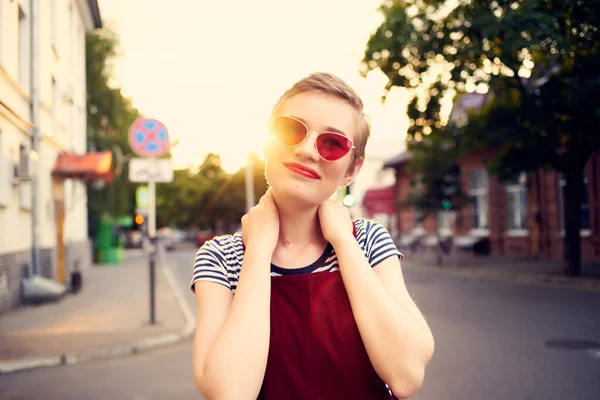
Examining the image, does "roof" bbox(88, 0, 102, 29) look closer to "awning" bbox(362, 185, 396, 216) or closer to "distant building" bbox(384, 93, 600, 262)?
"distant building" bbox(384, 93, 600, 262)

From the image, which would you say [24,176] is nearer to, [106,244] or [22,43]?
[22,43]

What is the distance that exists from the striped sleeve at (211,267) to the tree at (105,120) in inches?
1068

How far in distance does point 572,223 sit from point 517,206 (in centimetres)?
1035

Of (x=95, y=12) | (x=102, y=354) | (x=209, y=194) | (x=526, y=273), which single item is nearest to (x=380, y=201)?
(x=526, y=273)

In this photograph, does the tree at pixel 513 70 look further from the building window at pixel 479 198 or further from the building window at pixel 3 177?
the building window at pixel 479 198

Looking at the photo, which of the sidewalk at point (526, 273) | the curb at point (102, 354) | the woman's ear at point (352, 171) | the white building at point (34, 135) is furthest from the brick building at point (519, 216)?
the woman's ear at point (352, 171)

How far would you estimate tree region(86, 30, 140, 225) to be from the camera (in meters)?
28.3

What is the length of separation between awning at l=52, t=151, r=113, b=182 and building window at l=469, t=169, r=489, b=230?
18055 millimetres

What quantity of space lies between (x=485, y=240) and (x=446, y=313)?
1854 centimetres

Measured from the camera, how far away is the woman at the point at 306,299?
1545 mm

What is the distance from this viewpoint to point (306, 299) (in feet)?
5.26

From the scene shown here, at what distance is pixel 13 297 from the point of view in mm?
12383

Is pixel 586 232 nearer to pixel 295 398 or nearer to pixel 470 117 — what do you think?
pixel 470 117

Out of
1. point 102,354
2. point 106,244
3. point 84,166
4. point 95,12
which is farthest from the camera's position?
point 106,244
